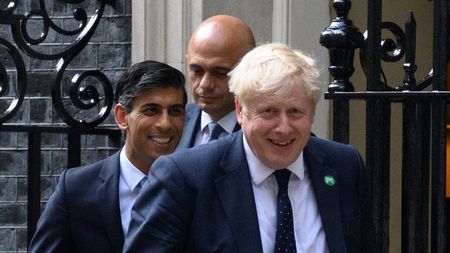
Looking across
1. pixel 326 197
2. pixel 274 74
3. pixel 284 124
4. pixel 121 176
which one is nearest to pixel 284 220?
pixel 326 197

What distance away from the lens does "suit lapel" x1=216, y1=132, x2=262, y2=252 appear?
4.14 meters

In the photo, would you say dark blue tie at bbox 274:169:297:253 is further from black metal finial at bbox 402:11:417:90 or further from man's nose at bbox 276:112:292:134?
black metal finial at bbox 402:11:417:90

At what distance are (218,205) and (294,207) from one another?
9.1 inches

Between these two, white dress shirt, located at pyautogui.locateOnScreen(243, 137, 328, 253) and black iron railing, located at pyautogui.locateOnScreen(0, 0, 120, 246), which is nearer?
white dress shirt, located at pyautogui.locateOnScreen(243, 137, 328, 253)

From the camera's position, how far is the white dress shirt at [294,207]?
420cm

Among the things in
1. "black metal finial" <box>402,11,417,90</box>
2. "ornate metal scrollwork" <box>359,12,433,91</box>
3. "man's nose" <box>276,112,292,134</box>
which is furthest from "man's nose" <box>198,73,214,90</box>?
"man's nose" <box>276,112,292,134</box>

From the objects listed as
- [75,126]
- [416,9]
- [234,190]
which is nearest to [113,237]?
[234,190]

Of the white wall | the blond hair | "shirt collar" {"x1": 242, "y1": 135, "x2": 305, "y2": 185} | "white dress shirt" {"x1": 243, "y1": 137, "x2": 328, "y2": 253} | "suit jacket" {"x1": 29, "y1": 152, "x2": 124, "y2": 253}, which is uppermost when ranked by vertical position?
the white wall

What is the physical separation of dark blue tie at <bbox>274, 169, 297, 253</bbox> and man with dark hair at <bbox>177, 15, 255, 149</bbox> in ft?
3.52

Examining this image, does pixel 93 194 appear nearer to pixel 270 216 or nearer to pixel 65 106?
pixel 270 216

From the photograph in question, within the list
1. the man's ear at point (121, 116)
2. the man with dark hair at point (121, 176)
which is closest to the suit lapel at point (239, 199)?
the man with dark hair at point (121, 176)

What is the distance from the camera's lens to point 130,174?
16.8 feet

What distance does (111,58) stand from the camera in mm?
7324

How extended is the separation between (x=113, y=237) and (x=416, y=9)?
3.78 m
